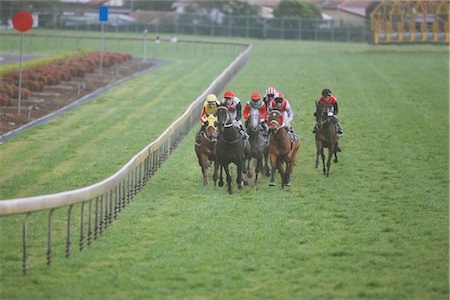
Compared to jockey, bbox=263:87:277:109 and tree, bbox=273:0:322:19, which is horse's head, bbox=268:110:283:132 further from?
tree, bbox=273:0:322:19

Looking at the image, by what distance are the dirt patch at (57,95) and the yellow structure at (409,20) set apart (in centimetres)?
2355

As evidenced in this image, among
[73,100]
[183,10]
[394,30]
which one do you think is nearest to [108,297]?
[73,100]

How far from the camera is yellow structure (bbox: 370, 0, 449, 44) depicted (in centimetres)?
6956

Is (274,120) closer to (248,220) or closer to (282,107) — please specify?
(282,107)

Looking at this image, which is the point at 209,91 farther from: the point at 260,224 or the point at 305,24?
the point at 305,24

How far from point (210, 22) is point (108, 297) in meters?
75.2

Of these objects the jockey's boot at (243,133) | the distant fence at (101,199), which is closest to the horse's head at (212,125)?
the jockey's boot at (243,133)

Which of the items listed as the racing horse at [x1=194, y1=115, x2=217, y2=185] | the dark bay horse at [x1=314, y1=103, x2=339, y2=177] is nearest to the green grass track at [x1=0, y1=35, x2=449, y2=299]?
the racing horse at [x1=194, y1=115, x2=217, y2=185]

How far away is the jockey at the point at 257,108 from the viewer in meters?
18.1

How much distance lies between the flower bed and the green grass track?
7.27 ft

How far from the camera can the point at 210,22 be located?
84.2 meters

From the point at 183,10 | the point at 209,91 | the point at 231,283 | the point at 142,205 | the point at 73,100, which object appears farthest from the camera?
the point at 183,10

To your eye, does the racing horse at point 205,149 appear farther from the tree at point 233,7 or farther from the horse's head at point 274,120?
the tree at point 233,7

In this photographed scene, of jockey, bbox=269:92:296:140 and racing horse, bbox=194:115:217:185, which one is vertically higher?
jockey, bbox=269:92:296:140
